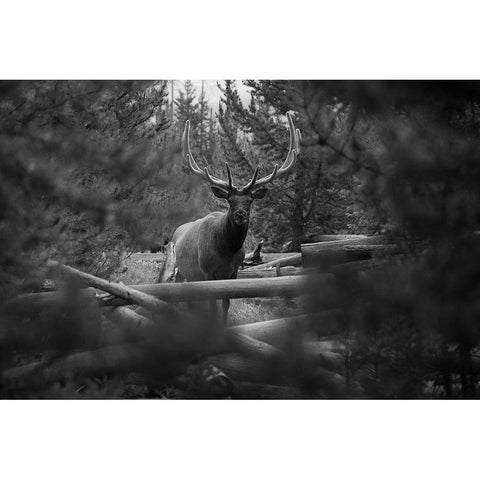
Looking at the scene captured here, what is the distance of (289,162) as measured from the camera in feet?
13.9

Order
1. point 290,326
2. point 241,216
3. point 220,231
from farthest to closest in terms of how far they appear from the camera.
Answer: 1. point 220,231
2. point 241,216
3. point 290,326

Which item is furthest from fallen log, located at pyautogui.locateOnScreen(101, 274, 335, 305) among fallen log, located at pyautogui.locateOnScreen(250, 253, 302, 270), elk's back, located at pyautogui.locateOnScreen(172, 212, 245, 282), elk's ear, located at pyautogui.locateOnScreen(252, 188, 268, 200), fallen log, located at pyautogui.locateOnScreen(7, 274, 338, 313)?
elk's ear, located at pyautogui.locateOnScreen(252, 188, 268, 200)

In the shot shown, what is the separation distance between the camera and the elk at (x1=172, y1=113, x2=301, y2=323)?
13.9ft

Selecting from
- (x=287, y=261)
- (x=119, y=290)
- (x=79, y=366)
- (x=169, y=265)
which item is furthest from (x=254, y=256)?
(x=79, y=366)

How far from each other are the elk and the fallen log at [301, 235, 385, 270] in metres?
0.49

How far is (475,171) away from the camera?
360 centimetres

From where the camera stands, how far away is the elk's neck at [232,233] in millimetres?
4398

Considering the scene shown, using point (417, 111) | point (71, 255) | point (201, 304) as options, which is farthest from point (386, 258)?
point (71, 255)

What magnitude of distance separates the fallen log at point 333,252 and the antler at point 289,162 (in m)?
0.50

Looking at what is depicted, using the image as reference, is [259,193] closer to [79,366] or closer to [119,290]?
[119,290]

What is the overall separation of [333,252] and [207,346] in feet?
3.17

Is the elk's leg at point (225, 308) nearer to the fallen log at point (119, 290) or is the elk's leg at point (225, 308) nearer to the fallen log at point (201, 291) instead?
the fallen log at point (201, 291)

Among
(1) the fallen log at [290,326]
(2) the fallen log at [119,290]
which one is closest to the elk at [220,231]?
(1) the fallen log at [290,326]

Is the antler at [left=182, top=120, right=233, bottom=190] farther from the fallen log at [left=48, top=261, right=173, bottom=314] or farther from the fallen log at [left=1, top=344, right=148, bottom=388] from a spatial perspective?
the fallen log at [left=1, top=344, right=148, bottom=388]
